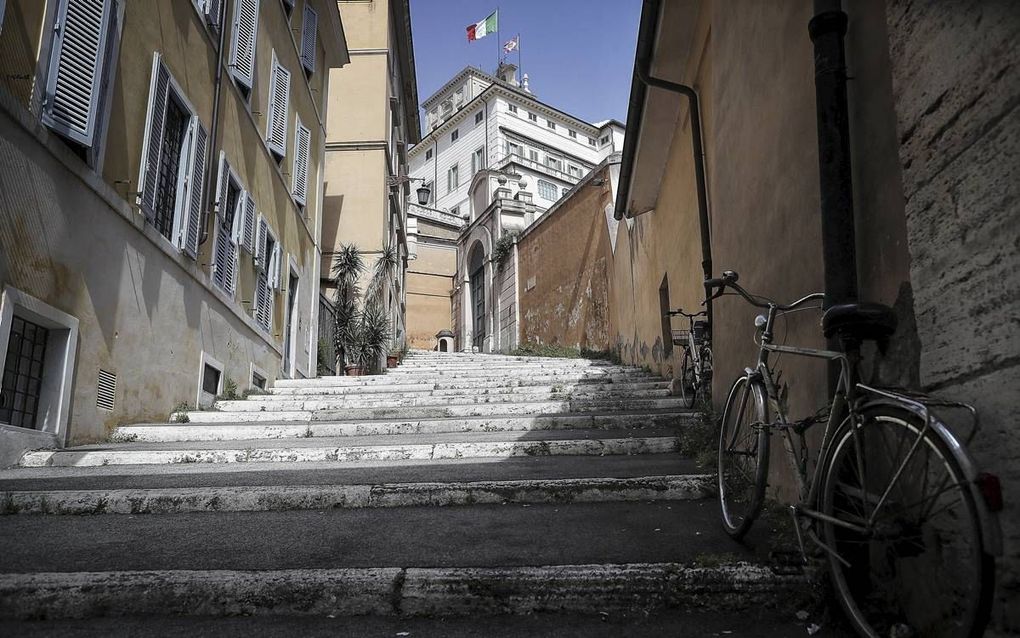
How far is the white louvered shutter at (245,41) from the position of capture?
350 inches

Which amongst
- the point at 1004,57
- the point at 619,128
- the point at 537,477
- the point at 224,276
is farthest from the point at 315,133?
the point at 619,128

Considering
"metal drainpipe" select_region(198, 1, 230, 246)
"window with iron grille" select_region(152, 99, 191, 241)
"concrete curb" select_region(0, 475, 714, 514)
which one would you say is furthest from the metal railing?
"concrete curb" select_region(0, 475, 714, 514)

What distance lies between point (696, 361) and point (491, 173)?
25250 mm

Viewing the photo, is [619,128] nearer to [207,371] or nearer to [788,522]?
[207,371]

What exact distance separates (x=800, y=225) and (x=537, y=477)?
2.10 metres

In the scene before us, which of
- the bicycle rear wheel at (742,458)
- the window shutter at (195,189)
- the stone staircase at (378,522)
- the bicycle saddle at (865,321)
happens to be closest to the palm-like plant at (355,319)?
the window shutter at (195,189)

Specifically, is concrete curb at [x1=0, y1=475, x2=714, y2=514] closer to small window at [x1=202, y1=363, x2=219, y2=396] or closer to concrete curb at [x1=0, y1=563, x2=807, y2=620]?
concrete curb at [x1=0, y1=563, x2=807, y2=620]

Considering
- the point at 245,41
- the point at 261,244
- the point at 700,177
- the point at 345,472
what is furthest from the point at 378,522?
the point at 245,41

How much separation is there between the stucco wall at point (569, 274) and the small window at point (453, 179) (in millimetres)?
23408

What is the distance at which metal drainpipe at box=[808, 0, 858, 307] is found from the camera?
2516 millimetres

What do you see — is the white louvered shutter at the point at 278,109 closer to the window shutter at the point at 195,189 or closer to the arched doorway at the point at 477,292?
the window shutter at the point at 195,189

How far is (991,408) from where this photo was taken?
69.9 inches

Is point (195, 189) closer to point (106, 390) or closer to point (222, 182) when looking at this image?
point (222, 182)

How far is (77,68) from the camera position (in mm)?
5160
